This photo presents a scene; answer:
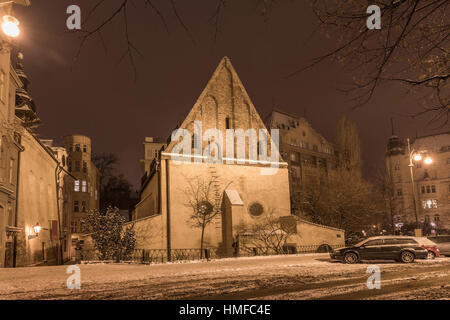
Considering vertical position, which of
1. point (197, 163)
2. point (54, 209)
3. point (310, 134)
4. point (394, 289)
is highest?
point (310, 134)

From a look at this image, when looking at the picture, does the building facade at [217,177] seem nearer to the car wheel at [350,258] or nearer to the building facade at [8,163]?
the building facade at [8,163]

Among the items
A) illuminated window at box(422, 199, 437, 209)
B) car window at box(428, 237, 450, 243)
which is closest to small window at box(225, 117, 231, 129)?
car window at box(428, 237, 450, 243)

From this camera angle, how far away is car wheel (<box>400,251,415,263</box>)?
1810 centimetres

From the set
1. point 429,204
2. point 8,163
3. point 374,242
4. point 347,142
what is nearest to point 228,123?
point 8,163

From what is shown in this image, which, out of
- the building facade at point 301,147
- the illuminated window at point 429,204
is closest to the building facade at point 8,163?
the building facade at point 301,147

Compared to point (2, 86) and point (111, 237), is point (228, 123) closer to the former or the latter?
point (111, 237)

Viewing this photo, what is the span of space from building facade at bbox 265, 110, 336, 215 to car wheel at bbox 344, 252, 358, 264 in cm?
3705

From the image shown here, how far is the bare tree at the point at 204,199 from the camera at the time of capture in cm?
3080

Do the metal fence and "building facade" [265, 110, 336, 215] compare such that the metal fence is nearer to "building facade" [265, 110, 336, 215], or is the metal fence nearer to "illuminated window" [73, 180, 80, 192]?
"building facade" [265, 110, 336, 215]

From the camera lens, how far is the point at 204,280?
12.1 metres
